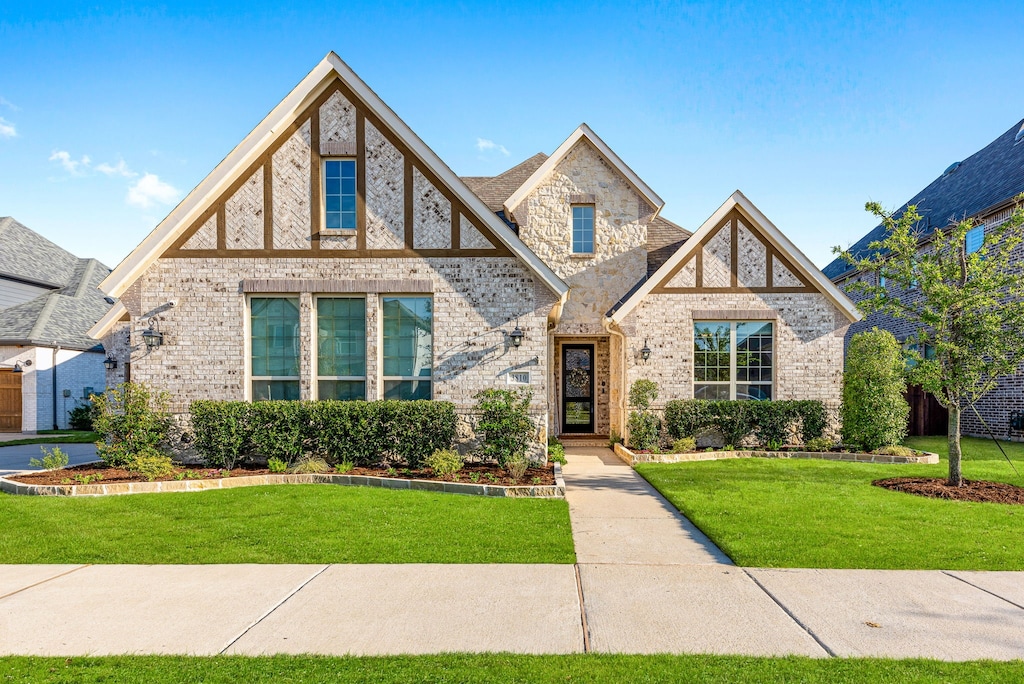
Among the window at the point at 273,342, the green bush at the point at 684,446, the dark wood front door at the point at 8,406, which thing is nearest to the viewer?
the window at the point at 273,342

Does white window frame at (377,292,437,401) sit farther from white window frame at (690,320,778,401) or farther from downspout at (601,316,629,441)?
white window frame at (690,320,778,401)

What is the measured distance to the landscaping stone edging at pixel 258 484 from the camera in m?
8.61

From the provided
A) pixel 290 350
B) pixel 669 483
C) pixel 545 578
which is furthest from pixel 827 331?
pixel 290 350

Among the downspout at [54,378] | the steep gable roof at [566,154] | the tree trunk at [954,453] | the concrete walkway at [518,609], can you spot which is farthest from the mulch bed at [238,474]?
the downspout at [54,378]

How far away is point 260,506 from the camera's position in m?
7.84

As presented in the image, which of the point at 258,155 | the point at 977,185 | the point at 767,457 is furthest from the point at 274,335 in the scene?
the point at 977,185

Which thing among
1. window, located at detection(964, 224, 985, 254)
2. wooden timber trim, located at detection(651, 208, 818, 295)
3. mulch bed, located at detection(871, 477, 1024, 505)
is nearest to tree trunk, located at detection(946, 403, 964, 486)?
mulch bed, located at detection(871, 477, 1024, 505)

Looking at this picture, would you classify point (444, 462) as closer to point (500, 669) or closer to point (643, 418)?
point (643, 418)

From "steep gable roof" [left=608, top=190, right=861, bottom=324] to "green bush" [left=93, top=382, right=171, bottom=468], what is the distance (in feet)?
32.6

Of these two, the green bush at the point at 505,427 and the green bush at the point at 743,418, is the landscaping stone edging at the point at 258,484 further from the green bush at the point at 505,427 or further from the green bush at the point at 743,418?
the green bush at the point at 743,418

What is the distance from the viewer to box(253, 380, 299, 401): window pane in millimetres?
10977

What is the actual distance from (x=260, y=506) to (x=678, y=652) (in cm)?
629

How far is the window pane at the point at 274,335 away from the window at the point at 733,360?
369 inches

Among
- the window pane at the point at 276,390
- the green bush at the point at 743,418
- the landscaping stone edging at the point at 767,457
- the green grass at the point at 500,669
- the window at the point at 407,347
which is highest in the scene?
the window at the point at 407,347
